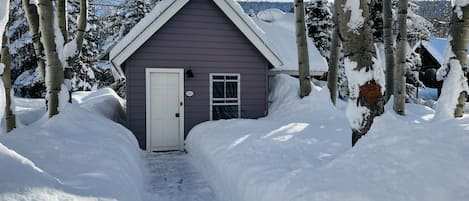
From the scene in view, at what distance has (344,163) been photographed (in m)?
3.01

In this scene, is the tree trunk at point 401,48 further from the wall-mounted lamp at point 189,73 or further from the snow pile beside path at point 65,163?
the snow pile beside path at point 65,163

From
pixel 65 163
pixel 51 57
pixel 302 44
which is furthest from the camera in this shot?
pixel 302 44

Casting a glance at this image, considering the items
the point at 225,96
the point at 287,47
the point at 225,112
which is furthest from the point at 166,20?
the point at 287,47

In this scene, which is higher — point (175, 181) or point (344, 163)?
point (344, 163)

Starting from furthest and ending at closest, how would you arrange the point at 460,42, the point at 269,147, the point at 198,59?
the point at 198,59 → the point at 269,147 → the point at 460,42

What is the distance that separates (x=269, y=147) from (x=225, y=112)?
381 cm

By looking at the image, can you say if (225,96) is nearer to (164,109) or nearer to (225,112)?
(225,112)

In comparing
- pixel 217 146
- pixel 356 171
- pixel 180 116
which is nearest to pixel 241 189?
pixel 356 171

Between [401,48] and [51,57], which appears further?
[401,48]

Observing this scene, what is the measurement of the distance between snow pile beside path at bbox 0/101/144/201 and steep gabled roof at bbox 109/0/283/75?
2.28 m

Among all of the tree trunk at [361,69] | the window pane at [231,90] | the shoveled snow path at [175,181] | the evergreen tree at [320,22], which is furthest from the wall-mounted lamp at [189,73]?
the evergreen tree at [320,22]

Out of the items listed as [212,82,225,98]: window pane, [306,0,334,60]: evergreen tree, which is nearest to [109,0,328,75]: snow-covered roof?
[212,82,225,98]: window pane

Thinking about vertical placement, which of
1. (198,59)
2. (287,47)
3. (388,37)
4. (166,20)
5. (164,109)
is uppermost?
(166,20)

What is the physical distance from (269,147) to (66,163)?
104 inches
